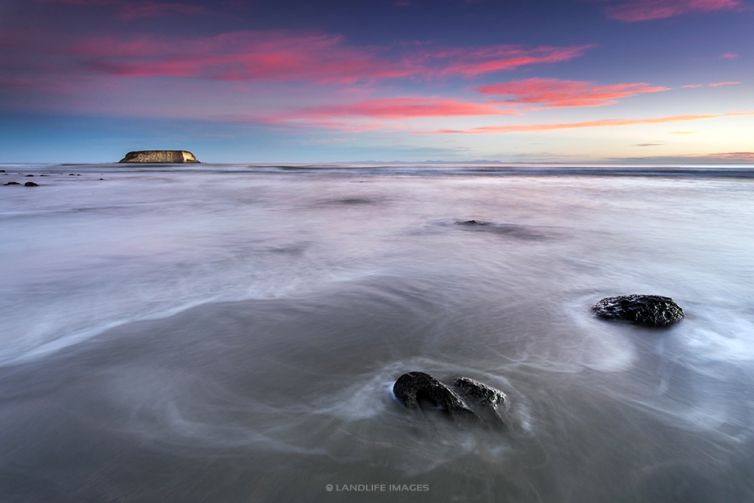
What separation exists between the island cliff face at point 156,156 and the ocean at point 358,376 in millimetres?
147348

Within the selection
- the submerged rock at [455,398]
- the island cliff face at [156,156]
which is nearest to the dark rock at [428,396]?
the submerged rock at [455,398]

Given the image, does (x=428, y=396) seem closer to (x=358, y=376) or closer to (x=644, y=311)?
(x=358, y=376)

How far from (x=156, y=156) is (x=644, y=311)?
155 meters

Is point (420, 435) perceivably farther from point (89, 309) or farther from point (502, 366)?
point (89, 309)

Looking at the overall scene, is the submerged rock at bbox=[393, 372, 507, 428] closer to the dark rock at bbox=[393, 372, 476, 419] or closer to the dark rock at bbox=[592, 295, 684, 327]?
the dark rock at bbox=[393, 372, 476, 419]

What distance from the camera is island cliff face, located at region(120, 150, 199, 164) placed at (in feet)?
433

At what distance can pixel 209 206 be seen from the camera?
1527 centimetres

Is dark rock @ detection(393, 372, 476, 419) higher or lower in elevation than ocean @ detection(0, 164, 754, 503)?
higher

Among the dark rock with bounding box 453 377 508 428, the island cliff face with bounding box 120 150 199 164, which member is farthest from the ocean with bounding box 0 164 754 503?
the island cliff face with bounding box 120 150 199 164

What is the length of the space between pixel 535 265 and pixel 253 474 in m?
5.43

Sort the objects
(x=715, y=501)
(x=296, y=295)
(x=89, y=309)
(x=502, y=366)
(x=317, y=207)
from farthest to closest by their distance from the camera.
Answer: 1. (x=317, y=207)
2. (x=296, y=295)
3. (x=89, y=309)
4. (x=502, y=366)
5. (x=715, y=501)

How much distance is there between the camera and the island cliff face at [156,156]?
132 metres

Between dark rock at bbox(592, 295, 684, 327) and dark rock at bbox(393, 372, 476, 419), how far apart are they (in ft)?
7.87

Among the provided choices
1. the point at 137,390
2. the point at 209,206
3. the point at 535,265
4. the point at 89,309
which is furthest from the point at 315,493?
the point at 209,206
